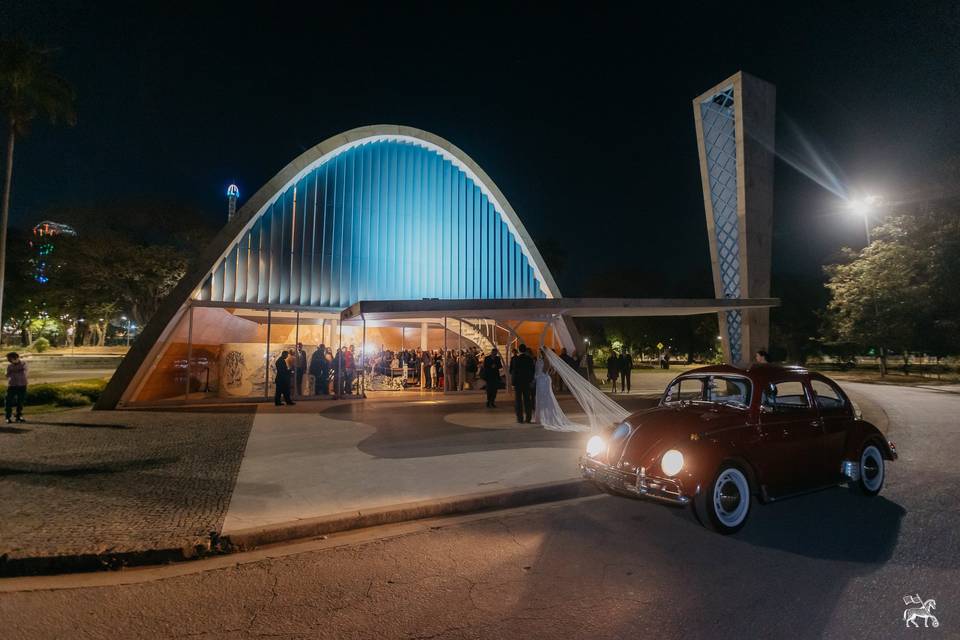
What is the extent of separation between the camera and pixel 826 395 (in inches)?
257

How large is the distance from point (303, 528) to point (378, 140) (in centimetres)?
1967

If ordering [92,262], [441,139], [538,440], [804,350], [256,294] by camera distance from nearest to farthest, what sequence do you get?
[538,440], [256,294], [441,139], [92,262], [804,350]

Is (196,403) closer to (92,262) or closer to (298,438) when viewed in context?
(298,438)

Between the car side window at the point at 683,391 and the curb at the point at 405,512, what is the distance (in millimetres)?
1646

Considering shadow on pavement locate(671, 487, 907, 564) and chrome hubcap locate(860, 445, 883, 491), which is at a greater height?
chrome hubcap locate(860, 445, 883, 491)

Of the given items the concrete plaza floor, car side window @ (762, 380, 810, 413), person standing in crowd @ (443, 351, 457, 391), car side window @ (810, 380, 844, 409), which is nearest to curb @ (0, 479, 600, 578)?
the concrete plaza floor

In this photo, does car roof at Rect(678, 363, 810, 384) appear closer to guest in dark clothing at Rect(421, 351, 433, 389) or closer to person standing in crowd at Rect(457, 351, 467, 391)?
person standing in crowd at Rect(457, 351, 467, 391)

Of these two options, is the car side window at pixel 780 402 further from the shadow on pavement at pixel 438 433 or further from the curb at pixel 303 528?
the shadow on pavement at pixel 438 433

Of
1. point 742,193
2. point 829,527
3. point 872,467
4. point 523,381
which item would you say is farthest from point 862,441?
point 742,193

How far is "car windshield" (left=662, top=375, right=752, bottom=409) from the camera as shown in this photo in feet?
19.4

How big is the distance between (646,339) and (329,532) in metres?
57.8

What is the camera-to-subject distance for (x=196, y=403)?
16.5 m

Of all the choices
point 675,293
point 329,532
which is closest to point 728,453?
point 329,532

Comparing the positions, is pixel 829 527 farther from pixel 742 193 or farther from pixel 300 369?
pixel 742 193
